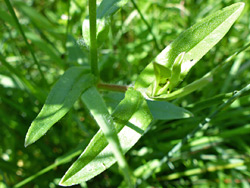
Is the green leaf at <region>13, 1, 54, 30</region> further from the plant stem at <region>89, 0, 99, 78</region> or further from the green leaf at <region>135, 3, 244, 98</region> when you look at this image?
the green leaf at <region>135, 3, 244, 98</region>

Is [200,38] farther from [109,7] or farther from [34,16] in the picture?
[34,16]

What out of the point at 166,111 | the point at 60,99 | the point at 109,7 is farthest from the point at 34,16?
the point at 166,111

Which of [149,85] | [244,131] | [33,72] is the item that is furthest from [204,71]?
[33,72]

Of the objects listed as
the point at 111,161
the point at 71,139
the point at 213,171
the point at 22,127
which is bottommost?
the point at 213,171

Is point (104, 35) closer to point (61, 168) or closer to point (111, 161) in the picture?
point (111, 161)

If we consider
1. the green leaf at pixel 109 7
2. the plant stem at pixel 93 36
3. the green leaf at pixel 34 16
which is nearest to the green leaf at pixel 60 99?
the plant stem at pixel 93 36
